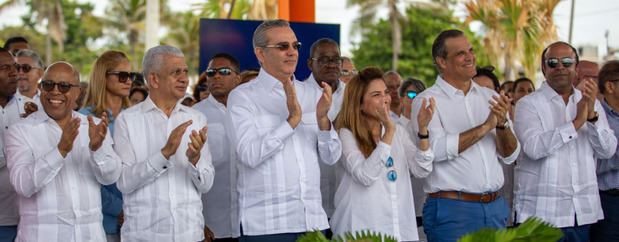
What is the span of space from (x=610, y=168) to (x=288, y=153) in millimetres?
2880

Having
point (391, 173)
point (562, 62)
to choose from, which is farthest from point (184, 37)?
point (391, 173)

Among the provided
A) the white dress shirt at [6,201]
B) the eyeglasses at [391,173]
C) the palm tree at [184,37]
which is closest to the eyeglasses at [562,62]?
the eyeglasses at [391,173]

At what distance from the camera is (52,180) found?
3590 mm

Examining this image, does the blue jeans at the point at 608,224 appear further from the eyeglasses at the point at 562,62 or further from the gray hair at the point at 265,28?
the gray hair at the point at 265,28

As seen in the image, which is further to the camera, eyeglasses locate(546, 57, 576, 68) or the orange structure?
the orange structure

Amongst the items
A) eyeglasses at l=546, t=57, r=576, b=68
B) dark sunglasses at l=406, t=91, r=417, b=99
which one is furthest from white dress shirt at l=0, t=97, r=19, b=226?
eyeglasses at l=546, t=57, r=576, b=68

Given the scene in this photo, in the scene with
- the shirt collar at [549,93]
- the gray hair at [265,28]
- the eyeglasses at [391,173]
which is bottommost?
the eyeglasses at [391,173]

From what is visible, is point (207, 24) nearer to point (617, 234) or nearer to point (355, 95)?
point (355, 95)

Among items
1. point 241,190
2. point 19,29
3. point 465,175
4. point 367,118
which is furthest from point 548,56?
point 19,29

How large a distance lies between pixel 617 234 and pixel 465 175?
1.60m

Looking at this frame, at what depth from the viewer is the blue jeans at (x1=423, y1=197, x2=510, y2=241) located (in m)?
4.24

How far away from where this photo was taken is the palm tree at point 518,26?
18156 millimetres

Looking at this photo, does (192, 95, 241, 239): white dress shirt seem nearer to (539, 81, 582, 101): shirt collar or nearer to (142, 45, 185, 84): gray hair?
(142, 45, 185, 84): gray hair

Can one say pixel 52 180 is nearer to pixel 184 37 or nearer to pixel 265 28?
pixel 265 28
